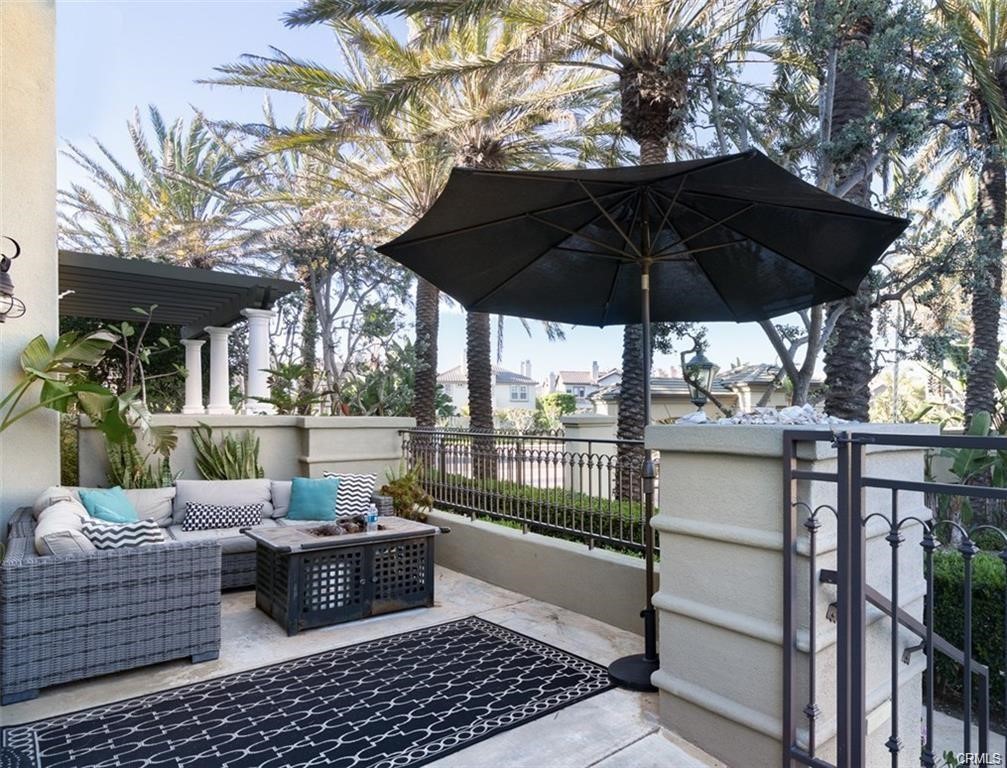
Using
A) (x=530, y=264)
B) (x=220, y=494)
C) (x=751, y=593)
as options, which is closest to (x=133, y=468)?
(x=220, y=494)

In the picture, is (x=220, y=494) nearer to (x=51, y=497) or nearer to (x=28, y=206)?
(x=51, y=497)

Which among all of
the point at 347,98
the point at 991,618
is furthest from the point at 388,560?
the point at 347,98

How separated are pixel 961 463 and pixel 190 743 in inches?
285

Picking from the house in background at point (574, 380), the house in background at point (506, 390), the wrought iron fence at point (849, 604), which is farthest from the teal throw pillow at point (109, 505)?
the house in background at point (574, 380)

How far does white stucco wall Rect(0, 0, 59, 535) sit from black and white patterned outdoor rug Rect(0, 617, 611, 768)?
2629 millimetres

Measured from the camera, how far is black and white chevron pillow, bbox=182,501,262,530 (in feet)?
18.7

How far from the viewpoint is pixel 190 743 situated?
9.64 ft

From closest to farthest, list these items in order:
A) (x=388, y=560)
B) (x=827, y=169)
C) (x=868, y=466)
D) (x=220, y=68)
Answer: (x=868, y=466) → (x=388, y=560) → (x=827, y=169) → (x=220, y=68)

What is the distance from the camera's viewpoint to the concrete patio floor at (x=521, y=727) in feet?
9.32

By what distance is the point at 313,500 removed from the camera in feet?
19.7

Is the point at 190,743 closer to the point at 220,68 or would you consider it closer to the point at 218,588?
the point at 218,588

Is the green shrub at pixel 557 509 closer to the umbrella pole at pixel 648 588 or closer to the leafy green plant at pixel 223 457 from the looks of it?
the umbrella pole at pixel 648 588

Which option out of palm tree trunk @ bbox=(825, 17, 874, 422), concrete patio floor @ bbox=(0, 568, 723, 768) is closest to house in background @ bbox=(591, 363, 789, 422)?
palm tree trunk @ bbox=(825, 17, 874, 422)

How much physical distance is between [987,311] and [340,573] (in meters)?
10.0
